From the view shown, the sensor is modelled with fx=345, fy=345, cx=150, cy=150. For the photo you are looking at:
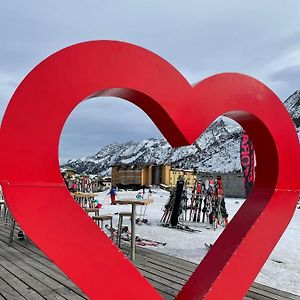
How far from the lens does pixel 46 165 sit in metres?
2.30

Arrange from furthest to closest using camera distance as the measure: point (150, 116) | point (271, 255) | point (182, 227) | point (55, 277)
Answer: point (182, 227)
point (271, 255)
point (55, 277)
point (150, 116)

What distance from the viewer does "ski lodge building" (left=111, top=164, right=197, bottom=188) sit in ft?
139

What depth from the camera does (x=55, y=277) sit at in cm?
448

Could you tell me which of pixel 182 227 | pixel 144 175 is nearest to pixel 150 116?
pixel 182 227

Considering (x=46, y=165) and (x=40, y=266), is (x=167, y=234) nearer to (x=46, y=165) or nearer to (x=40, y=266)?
(x=40, y=266)

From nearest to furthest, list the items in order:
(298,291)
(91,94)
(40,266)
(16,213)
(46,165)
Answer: (16,213), (46,165), (91,94), (298,291), (40,266)

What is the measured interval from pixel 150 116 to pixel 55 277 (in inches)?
111

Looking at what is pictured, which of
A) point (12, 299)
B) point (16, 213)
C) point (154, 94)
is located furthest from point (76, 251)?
point (12, 299)

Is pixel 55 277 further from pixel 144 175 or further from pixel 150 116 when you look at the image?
pixel 144 175

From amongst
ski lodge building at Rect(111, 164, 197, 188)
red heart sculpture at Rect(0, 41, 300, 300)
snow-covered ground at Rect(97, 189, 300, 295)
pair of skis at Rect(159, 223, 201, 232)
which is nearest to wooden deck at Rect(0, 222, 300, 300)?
snow-covered ground at Rect(97, 189, 300, 295)

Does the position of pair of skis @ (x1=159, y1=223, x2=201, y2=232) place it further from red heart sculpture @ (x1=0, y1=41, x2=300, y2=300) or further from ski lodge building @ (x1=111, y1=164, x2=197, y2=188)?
ski lodge building @ (x1=111, y1=164, x2=197, y2=188)

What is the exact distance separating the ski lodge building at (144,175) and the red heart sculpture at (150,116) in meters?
38.8

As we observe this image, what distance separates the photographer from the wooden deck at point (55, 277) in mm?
3895

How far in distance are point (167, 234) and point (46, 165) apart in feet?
22.5
